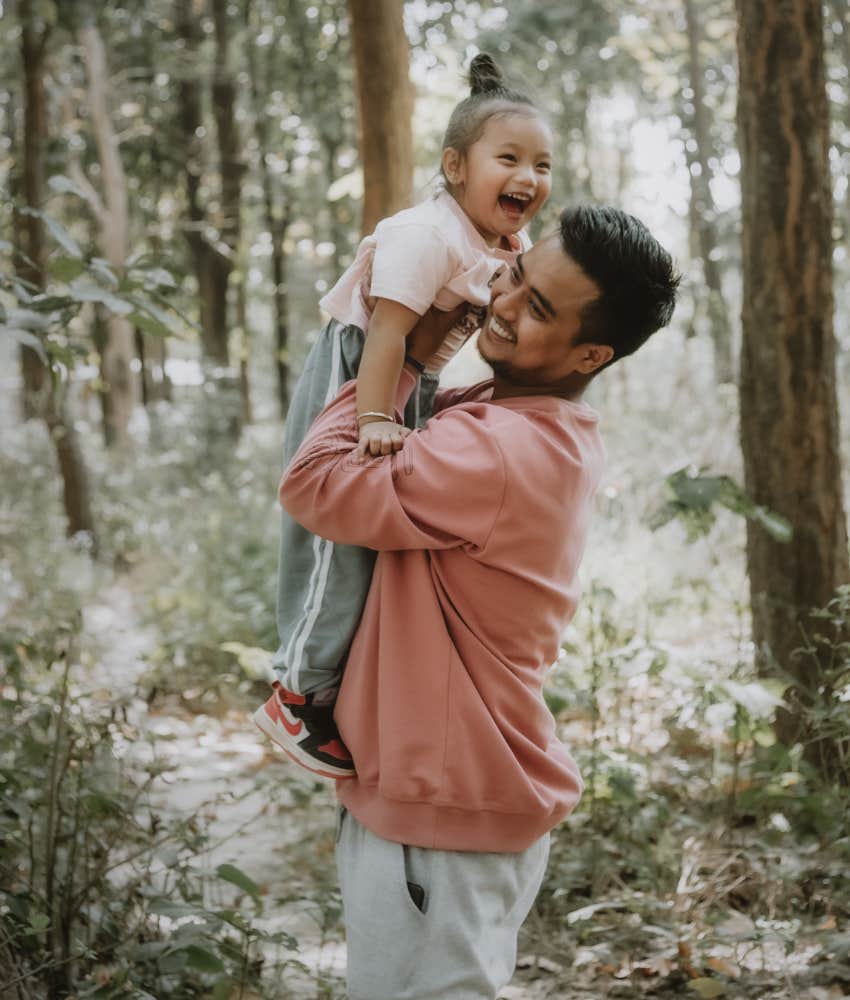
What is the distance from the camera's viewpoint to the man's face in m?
1.92

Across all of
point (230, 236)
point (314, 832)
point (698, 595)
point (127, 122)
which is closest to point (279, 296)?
point (230, 236)

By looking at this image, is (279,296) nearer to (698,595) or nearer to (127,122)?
(127,122)

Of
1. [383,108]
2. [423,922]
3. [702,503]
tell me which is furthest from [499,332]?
[383,108]

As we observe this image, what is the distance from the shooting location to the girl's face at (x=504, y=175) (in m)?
2.37

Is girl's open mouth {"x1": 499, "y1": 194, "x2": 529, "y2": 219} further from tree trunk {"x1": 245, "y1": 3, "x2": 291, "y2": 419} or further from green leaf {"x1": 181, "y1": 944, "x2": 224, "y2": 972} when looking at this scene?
tree trunk {"x1": 245, "y1": 3, "x2": 291, "y2": 419}

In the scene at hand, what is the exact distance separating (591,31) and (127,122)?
8993 millimetres

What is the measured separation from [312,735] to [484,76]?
150cm

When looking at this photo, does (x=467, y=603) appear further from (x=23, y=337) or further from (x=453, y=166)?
(x=23, y=337)

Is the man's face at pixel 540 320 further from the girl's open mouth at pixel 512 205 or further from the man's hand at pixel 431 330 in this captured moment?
the girl's open mouth at pixel 512 205

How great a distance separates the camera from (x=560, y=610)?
204cm

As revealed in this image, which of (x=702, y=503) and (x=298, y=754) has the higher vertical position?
(x=702, y=503)

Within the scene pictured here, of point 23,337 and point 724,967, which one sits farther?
point 724,967

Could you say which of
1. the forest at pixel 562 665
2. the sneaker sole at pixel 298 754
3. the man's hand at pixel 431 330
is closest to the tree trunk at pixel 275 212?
the forest at pixel 562 665

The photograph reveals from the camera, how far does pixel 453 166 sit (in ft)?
8.05
